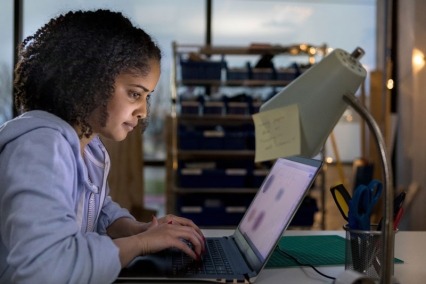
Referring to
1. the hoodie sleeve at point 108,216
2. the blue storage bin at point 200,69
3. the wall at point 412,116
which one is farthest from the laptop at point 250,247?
the blue storage bin at point 200,69

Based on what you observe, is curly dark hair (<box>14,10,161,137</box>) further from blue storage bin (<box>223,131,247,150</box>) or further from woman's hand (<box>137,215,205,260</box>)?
blue storage bin (<box>223,131,247,150</box>)

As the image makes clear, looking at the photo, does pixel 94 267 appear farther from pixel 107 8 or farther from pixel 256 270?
pixel 107 8

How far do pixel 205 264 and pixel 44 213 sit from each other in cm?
34

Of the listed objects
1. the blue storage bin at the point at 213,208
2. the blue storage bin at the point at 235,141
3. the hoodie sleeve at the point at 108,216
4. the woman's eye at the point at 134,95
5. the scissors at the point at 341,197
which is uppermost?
the woman's eye at the point at 134,95

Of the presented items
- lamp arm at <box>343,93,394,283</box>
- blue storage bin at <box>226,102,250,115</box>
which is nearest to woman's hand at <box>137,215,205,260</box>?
lamp arm at <box>343,93,394,283</box>

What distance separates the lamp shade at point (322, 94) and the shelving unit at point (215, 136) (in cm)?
356

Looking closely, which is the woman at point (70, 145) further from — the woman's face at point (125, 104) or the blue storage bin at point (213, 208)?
the blue storage bin at point (213, 208)

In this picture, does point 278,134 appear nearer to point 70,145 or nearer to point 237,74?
point 70,145

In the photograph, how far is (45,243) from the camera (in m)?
0.78

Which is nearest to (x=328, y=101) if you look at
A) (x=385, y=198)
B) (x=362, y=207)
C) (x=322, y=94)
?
(x=322, y=94)

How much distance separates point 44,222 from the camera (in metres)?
0.79

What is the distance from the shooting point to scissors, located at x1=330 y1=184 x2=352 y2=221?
106 cm

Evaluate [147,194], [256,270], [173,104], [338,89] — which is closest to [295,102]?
[338,89]

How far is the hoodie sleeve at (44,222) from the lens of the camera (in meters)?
0.78
